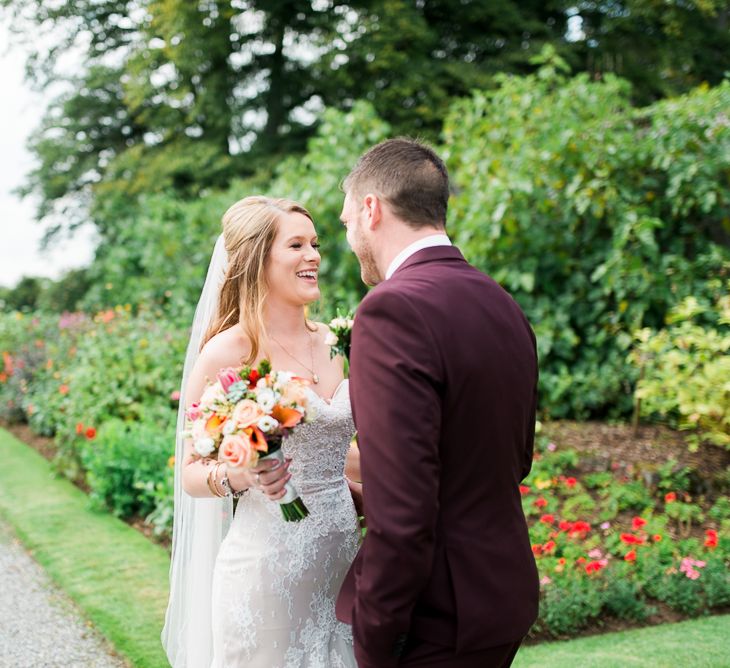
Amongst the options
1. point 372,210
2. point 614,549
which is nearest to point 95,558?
point 614,549

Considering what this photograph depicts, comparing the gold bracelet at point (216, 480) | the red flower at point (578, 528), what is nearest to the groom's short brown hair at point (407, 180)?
the gold bracelet at point (216, 480)

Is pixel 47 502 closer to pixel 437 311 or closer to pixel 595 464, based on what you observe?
pixel 595 464

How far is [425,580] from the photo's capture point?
1849 millimetres

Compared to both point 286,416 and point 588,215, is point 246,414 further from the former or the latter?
point 588,215

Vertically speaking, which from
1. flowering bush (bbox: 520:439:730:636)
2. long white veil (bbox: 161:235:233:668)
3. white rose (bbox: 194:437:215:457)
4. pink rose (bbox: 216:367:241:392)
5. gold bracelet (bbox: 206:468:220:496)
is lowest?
flowering bush (bbox: 520:439:730:636)

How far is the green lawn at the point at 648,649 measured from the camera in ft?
13.2

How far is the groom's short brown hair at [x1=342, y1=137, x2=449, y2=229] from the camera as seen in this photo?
6.74ft

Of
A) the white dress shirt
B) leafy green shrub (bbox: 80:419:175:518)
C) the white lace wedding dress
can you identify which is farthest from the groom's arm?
leafy green shrub (bbox: 80:419:175:518)

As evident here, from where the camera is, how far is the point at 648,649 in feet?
13.8

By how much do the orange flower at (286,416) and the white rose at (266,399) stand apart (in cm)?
3

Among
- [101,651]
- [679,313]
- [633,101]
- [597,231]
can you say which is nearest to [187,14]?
[633,101]

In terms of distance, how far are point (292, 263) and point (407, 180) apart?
92 centimetres

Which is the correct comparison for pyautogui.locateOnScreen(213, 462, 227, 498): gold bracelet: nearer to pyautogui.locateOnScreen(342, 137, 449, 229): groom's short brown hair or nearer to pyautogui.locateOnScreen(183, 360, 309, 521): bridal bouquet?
pyautogui.locateOnScreen(183, 360, 309, 521): bridal bouquet

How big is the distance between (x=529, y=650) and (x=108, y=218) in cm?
1598
